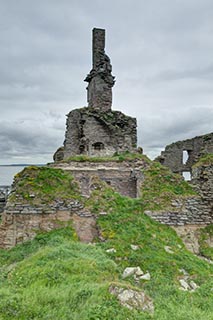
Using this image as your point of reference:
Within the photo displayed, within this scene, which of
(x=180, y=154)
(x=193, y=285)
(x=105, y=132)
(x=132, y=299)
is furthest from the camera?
(x=180, y=154)

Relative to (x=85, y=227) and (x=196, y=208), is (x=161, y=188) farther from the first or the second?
(x=85, y=227)

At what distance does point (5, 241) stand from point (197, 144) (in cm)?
1925

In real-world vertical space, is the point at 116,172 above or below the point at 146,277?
above

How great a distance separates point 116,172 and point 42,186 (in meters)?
5.32

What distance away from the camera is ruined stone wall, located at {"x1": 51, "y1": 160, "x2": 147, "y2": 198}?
544 inches

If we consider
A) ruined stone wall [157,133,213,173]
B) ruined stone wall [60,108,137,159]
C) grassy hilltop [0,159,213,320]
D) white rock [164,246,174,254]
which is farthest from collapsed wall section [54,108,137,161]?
white rock [164,246,174,254]

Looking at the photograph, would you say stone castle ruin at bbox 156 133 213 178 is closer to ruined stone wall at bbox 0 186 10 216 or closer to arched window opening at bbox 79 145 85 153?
arched window opening at bbox 79 145 85 153

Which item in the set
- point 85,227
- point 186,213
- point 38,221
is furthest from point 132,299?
point 186,213

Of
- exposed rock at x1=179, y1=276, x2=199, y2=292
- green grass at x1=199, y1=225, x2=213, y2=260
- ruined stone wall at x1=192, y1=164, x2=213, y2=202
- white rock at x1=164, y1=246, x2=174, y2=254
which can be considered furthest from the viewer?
ruined stone wall at x1=192, y1=164, x2=213, y2=202

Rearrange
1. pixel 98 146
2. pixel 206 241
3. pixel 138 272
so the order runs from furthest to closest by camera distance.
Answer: pixel 98 146 → pixel 206 241 → pixel 138 272

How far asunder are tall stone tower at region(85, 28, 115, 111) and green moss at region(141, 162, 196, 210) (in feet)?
35.5

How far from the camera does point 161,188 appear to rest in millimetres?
10914

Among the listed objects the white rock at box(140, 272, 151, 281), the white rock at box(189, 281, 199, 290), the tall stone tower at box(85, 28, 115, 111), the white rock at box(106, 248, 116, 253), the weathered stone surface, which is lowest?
the white rock at box(189, 281, 199, 290)

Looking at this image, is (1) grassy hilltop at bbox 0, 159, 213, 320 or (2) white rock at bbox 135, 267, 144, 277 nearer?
(1) grassy hilltop at bbox 0, 159, 213, 320
